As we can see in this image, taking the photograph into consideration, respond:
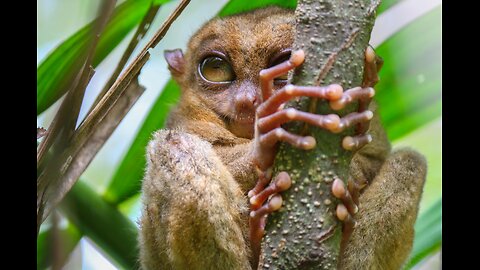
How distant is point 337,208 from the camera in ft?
A: 7.93

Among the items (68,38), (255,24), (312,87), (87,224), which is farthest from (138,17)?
(312,87)

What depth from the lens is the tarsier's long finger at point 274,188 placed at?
2.39m

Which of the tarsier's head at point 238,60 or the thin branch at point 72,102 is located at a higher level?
the tarsier's head at point 238,60

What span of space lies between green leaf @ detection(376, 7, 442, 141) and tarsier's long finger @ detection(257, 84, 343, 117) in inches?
69.0

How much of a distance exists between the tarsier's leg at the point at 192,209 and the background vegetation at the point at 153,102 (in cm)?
82

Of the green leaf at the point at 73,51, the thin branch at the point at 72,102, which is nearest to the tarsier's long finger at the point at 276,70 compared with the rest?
the thin branch at the point at 72,102

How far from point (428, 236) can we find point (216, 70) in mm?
1685

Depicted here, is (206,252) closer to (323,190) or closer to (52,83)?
(323,190)

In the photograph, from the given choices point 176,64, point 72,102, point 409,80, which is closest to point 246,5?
point 176,64

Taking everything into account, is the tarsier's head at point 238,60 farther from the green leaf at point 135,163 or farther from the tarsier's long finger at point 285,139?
the tarsier's long finger at point 285,139

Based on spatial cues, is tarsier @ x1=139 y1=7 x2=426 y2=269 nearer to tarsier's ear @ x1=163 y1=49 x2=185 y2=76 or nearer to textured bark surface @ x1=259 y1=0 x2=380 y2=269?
textured bark surface @ x1=259 y1=0 x2=380 y2=269

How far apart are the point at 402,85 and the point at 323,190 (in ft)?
6.83

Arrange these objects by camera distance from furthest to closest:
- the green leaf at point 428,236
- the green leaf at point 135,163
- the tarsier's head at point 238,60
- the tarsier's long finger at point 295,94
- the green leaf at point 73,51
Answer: the green leaf at point 135,163, the green leaf at point 428,236, the green leaf at point 73,51, the tarsier's head at point 238,60, the tarsier's long finger at point 295,94

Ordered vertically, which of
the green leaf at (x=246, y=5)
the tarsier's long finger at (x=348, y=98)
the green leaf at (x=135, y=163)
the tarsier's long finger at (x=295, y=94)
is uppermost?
the green leaf at (x=246, y=5)
